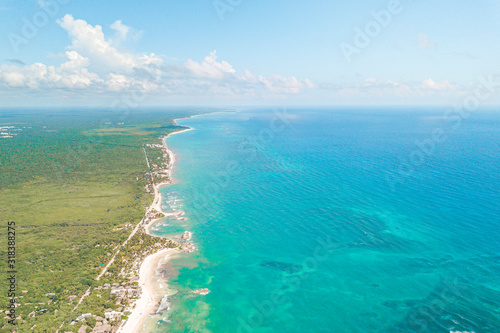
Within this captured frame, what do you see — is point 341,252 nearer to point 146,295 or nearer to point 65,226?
point 146,295

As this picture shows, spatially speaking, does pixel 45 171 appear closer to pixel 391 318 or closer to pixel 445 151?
pixel 391 318

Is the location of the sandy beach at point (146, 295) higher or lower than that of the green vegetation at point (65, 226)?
lower

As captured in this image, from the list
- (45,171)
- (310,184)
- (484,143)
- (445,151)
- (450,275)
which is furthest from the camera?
(484,143)

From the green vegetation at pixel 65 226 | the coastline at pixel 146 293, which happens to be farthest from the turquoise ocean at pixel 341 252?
the green vegetation at pixel 65 226

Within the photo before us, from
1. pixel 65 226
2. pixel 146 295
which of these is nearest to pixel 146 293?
pixel 146 295

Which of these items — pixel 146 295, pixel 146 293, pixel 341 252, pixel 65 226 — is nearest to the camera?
pixel 146 295

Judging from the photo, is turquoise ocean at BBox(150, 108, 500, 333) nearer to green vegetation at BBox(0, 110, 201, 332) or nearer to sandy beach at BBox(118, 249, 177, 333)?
sandy beach at BBox(118, 249, 177, 333)

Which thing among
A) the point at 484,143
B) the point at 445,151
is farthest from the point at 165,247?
the point at 484,143

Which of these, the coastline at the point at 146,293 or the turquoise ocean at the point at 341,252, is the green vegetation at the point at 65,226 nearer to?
the coastline at the point at 146,293
